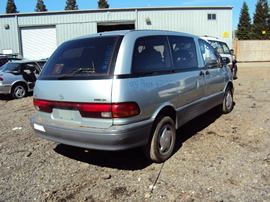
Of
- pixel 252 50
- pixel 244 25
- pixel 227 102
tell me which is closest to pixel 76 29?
pixel 227 102

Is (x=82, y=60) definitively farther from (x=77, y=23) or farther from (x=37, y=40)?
(x=37, y=40)

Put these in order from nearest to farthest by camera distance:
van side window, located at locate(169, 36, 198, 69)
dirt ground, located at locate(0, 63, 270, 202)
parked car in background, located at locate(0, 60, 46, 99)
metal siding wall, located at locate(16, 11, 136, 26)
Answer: dirt ground, located at locate(0, 63, 270, 202) → van side window, located at locate(169, 36, 198, 69) → parked car in background, located at locate(0, 60, 46, 99) → metal siding wall, located at locate(16, 11, 136, 26)

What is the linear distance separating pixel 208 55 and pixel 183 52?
113cm

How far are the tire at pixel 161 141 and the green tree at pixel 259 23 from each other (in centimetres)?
6902

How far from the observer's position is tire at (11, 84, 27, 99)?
952 centimetres

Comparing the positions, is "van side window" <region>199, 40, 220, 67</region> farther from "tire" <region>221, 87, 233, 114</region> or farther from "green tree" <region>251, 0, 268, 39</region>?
"green tree" <region>251, 0, 268, 39</region>

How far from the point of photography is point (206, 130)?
16.6ft

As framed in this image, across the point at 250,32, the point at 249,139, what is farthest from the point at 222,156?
the point at 250,32

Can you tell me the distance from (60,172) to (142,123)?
54.2 inches

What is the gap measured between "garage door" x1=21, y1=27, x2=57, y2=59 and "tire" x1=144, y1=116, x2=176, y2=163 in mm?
18666

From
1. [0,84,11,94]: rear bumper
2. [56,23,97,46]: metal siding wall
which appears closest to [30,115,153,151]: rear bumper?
[0,84,11,94]: rear bumper

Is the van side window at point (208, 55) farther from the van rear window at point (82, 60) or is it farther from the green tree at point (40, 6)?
the green tree at point (40, 6)

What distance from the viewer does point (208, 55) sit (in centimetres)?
518

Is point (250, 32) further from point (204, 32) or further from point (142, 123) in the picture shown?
point (142, 123)
